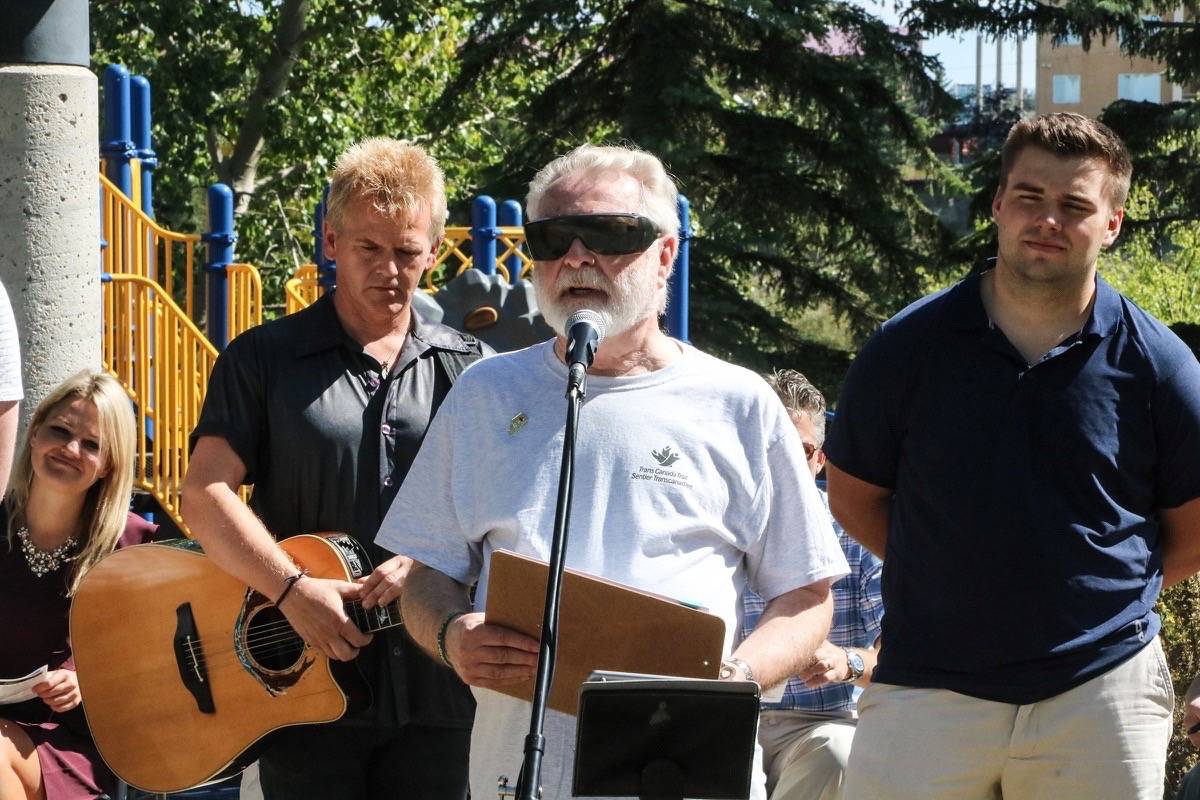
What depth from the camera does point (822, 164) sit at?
55.5 ft

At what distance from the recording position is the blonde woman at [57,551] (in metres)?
4.36

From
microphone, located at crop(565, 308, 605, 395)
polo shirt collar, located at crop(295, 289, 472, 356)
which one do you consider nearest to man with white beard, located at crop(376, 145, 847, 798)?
microphone, located at crop(565, 308, 605, 395)

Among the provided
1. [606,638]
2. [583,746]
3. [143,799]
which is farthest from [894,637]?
[143,799]

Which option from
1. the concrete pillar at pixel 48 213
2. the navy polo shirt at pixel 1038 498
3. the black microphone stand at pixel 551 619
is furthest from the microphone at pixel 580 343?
the concrete pillar at pixel 48 213

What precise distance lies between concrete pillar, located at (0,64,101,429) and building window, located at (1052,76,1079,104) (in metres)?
82.9

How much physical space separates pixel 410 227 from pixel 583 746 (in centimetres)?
169

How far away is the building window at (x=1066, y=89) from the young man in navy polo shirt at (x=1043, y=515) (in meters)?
84.0

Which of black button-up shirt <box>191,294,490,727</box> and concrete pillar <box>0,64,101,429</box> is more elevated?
concrete pillar <box>0,64,101,429</box>

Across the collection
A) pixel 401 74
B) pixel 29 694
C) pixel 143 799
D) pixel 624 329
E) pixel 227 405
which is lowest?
pixel 143 799

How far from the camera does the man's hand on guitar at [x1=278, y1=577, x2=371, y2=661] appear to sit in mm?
3535

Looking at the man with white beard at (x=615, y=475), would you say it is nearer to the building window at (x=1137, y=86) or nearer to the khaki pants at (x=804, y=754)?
the khaki pants at (x=804, y=754)

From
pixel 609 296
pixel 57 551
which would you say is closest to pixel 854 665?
pixel 609 296

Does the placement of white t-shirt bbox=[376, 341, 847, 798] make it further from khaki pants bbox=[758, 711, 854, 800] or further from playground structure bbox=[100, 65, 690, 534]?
playground structure bbox=[100, 65, 690, 534]

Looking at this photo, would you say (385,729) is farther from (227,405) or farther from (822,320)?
(822,320)
